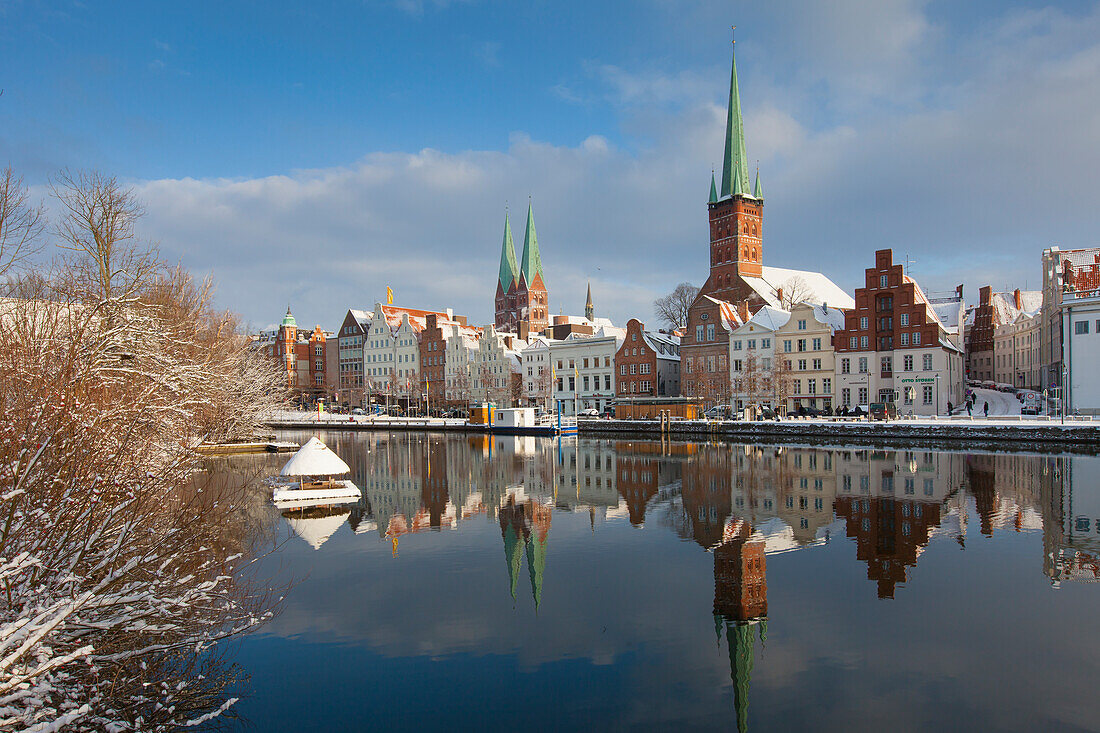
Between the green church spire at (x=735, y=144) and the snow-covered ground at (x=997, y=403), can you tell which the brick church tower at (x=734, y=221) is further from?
the snow-covered ground at (x=997, y=403)

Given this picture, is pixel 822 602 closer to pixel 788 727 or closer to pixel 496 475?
pixel 788 727

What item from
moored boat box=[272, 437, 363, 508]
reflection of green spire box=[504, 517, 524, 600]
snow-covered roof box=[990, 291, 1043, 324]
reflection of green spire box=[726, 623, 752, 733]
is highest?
snow-covered roof box=[990, 291, 1043, 324]

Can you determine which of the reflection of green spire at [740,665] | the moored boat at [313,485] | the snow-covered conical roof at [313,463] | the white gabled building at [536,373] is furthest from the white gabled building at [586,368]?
the reflection of green spire at [740,665]

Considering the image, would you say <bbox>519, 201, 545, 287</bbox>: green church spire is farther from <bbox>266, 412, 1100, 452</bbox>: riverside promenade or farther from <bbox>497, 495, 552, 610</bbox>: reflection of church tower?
<bbox>497, 495, 552, 610</bbox>: reflection of church tower

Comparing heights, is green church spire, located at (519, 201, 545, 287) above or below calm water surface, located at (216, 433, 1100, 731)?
above

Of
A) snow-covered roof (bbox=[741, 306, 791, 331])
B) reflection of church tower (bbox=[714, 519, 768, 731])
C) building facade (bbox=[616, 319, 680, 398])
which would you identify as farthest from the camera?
building facade (bbox=[616, 319, 680, 398])

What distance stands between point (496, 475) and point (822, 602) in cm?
2328

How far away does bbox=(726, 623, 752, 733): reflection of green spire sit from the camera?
1026cm

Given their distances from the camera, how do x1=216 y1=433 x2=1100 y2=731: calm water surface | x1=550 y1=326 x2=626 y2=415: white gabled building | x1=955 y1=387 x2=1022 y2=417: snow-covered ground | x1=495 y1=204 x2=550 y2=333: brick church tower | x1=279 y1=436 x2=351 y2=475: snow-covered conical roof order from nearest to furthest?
x1=216 y1=433 x2=1100 y2=731: calm water surface < x1=279 y1=436 x2=351 y2=475: snow-covered conical roof < x1=955 y1=387 x2=1022 y2=417: snow-covered ground < x1=550 y1=326 x2=626 y2=415: white gabled building < x1=495 y1=204 x2=550 y2=333: brick church tower

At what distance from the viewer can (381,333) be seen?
116812mm

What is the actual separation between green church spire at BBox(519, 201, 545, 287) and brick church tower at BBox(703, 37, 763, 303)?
46.0 m

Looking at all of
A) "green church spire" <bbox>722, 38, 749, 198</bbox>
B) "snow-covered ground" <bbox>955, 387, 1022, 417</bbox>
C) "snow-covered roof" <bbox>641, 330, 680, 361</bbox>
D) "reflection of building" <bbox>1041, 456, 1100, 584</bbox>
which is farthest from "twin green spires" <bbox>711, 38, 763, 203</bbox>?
"reflection of building" <bbox>1041, 456, 1100, 584</bbox>

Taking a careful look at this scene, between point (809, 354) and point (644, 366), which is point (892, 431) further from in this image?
point (644, 366)

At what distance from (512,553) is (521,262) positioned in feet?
430
